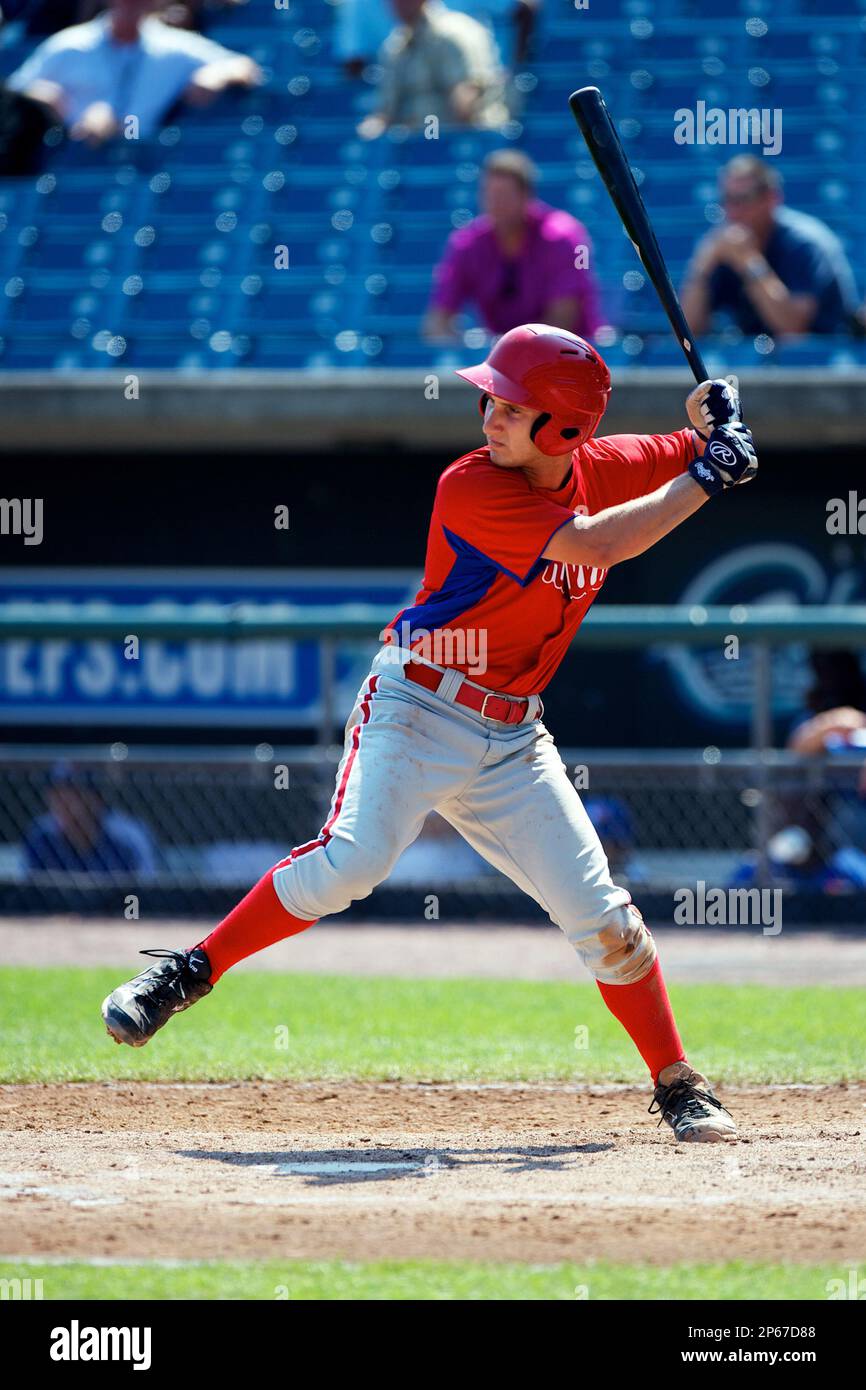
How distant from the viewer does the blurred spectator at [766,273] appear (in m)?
9.80

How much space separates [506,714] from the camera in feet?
14.0

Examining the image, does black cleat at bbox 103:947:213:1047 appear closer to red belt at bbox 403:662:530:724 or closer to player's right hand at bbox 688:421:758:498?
red belt at bbox 403:662:530:724

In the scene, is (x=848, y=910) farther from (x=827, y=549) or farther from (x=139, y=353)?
(x=139, y=353)

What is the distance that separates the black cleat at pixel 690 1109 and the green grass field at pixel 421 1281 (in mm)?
1054

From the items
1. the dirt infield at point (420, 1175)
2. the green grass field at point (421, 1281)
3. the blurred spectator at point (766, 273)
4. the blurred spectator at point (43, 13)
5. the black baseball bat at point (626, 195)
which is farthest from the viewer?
the blurred spectator at point (43, 13)

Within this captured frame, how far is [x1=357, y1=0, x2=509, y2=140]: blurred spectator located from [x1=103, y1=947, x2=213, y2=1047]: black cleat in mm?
9050

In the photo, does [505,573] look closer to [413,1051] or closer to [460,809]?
[460,809]

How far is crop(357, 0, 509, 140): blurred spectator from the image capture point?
12.0 m

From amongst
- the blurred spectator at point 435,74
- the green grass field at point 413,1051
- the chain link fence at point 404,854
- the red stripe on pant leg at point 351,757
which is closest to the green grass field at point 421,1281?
the green grass field at point 413,1051

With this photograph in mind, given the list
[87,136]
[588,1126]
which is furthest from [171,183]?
[588,1126]

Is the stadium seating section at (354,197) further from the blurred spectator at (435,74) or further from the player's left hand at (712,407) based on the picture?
the player's left hand at (712,407)
